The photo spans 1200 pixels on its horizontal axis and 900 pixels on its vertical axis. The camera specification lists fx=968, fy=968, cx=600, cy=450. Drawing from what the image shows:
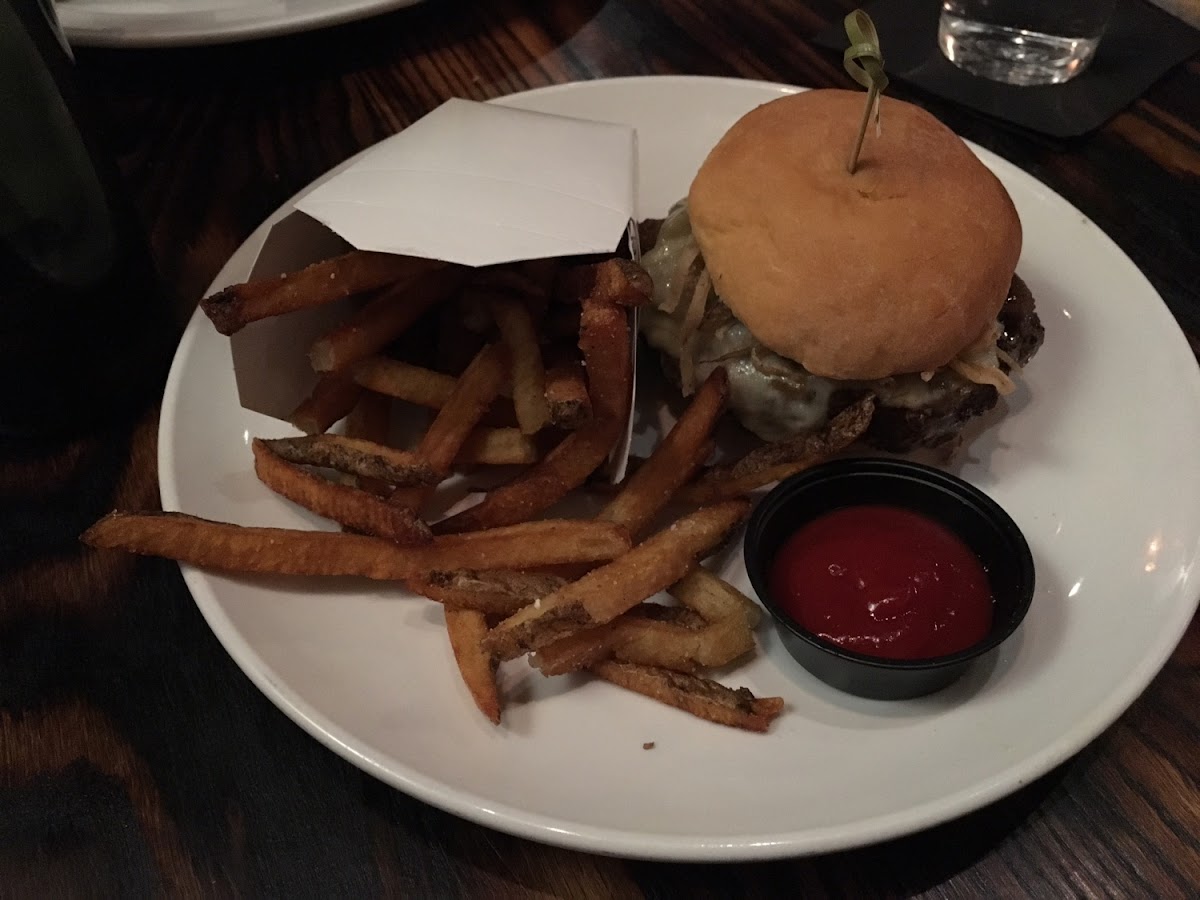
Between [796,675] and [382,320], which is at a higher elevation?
[382,320]

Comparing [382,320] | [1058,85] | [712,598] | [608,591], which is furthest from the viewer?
[1058,85]

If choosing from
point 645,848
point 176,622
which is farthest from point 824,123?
point 176,622

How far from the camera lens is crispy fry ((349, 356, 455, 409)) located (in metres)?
1.41

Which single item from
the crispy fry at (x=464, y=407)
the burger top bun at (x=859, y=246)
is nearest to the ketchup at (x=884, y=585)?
the burger top bun at (x=859, y=246)

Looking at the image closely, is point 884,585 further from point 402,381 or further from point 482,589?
point 402,381

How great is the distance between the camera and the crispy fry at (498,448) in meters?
1.38

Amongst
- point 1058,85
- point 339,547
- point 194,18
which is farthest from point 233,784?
point 1058,85

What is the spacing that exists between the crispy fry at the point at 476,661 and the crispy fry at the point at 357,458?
19cm

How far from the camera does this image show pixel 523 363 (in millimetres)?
1371

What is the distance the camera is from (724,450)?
164cm

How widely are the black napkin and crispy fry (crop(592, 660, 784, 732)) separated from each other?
5.53 feet

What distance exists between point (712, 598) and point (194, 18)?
70.9 inches

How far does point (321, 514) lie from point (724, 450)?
0.68 metres

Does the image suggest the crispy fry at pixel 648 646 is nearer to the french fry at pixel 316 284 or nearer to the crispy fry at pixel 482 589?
the crispy fry at pixel 482 589
